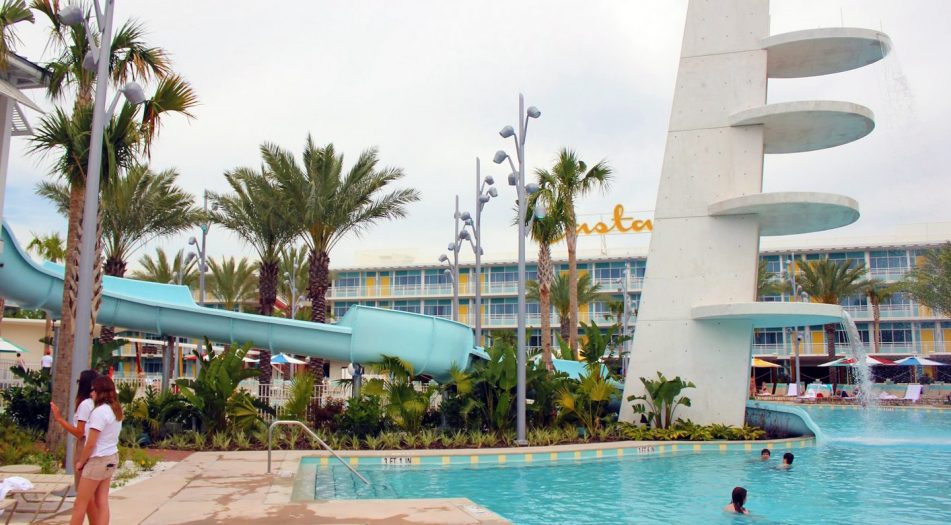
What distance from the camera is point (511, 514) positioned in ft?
35.9

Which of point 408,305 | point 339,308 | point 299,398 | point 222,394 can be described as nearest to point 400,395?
point 299,398

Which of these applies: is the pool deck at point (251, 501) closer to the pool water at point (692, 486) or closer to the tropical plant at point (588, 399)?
the pool water at point (692, 486)

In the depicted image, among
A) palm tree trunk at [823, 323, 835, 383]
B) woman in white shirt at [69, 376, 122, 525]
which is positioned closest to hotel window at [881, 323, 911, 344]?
palm tree trunk at [823, 323, 835, 383]

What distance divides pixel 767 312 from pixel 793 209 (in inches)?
109

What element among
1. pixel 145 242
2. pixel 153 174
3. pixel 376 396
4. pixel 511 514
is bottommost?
pixel 511 514

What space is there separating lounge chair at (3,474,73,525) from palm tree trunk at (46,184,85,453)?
408cm

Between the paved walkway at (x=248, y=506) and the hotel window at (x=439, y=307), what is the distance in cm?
4994

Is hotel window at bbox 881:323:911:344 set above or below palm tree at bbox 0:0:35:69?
below

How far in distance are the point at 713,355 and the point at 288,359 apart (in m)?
26.9

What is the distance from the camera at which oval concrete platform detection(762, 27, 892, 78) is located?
18.6 m

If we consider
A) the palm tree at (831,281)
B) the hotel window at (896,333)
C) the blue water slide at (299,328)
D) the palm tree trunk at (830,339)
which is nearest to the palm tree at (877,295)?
the palm tree at (831,281)

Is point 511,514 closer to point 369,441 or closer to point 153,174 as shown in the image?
point 369,441

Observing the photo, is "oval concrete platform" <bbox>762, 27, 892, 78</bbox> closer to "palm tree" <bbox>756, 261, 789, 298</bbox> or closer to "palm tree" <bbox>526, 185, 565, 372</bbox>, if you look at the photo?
"palm tree" <bbox>526, 185, 565, 372</bbox>

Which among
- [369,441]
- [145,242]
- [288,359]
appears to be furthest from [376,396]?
[288,359]
